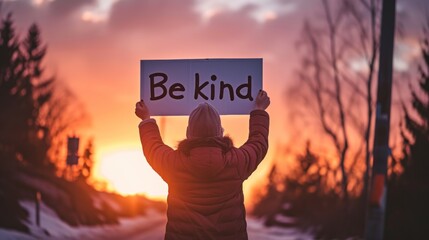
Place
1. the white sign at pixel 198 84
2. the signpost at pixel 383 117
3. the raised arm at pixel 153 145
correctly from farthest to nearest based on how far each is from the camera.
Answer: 1. the signpost at pixel 383 117
2. the white sign at pixel 198 84
3. the raised arm at pixel 153 145

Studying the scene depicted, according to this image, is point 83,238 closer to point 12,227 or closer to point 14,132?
point 12,227

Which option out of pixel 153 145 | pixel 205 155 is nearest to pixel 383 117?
pixel 153 145

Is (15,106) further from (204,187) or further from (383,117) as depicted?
(204,187)

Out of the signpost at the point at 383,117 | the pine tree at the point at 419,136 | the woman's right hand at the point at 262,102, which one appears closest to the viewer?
the woman's right hand at the point at 262,102

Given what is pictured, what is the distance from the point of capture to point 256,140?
5.01 m

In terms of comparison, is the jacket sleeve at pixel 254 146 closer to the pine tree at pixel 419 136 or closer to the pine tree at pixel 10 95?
the pine tree at pixel 419 136

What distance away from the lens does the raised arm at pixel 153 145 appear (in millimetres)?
4777

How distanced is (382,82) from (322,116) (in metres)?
29.5

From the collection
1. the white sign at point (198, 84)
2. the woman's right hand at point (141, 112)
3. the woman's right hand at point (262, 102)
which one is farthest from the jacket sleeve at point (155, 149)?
the woman's right hand at point (262, 102)

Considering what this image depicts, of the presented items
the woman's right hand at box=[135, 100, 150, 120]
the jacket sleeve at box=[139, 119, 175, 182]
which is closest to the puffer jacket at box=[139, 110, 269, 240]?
the jacket sleeve at box=[139, 119, 175, 182]

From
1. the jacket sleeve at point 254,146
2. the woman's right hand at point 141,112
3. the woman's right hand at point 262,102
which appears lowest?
the jacket sleeve at point 254,146

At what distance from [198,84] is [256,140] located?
2.01 feet

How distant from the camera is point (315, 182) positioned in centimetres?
7725

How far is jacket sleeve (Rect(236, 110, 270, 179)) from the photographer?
15.8ft
